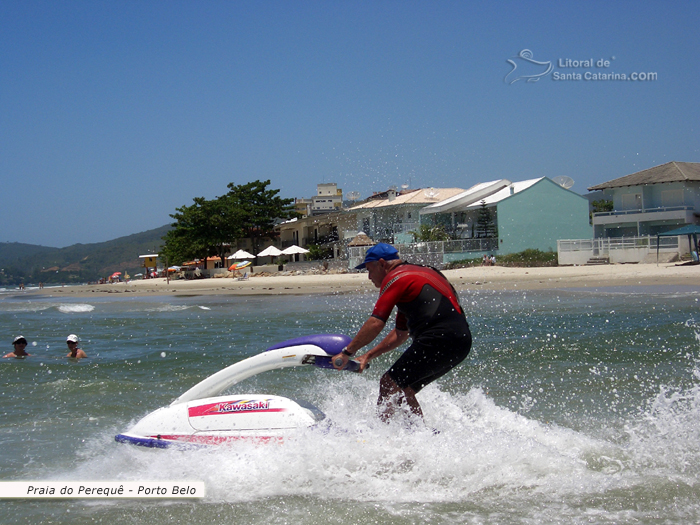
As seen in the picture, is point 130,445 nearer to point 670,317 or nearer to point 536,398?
point 536,398

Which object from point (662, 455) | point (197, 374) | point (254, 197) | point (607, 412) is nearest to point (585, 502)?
point (662, 455)

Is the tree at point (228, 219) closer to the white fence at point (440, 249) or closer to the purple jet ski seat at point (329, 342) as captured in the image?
the white fence at point (440, 249)

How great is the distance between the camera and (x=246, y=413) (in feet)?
16.7

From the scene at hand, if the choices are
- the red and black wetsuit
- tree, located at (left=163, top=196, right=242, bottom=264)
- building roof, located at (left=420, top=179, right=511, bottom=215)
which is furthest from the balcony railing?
the red and black wetsuit

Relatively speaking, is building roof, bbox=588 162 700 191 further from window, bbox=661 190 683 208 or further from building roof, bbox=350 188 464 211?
building roof, bbox=350 188 464 211

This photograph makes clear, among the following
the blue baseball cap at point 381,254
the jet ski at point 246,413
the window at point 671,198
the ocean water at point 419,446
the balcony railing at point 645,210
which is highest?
the window at point 671,198

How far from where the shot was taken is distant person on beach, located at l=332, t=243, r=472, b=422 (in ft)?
15.4

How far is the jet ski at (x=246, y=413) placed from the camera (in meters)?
4.98

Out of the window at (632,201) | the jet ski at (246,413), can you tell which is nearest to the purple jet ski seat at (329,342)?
the jet ski at (246,413)

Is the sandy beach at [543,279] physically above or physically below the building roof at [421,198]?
A: below
